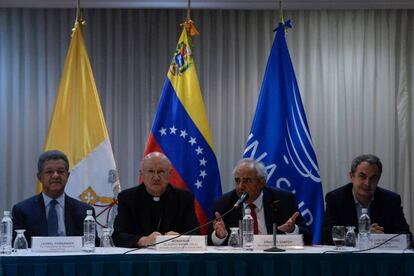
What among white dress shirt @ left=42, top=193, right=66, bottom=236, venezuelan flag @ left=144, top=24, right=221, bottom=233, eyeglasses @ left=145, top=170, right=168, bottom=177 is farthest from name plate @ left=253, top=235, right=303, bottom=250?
venezuelan flag @ left=144, top=24, right=221, bottom=233

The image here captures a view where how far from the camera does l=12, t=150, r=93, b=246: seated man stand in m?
4.66

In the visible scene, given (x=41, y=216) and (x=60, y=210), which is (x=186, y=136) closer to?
(x=60, y=210)

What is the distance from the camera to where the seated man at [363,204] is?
4812 millimetres

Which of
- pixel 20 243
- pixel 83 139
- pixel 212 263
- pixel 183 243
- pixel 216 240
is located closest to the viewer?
pixel 212 263

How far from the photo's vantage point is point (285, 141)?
5.84m

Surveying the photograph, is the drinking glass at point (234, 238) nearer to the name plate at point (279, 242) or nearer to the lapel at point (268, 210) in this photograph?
the name plate at point (279, 242)

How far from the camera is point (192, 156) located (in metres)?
5.82

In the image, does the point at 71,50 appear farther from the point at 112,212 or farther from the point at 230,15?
the point at 230,15

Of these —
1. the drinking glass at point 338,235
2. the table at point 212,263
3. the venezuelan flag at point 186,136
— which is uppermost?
the venezuelan flag at point 186,136

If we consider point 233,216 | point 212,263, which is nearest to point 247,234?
point 212,263

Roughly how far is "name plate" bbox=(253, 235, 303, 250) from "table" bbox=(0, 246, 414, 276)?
0.15m

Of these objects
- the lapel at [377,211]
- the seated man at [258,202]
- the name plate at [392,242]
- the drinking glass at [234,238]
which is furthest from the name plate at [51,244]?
the lapel at [377,211]

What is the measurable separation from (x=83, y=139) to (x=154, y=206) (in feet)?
3.94

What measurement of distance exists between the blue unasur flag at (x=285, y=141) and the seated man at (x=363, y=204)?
799mm
